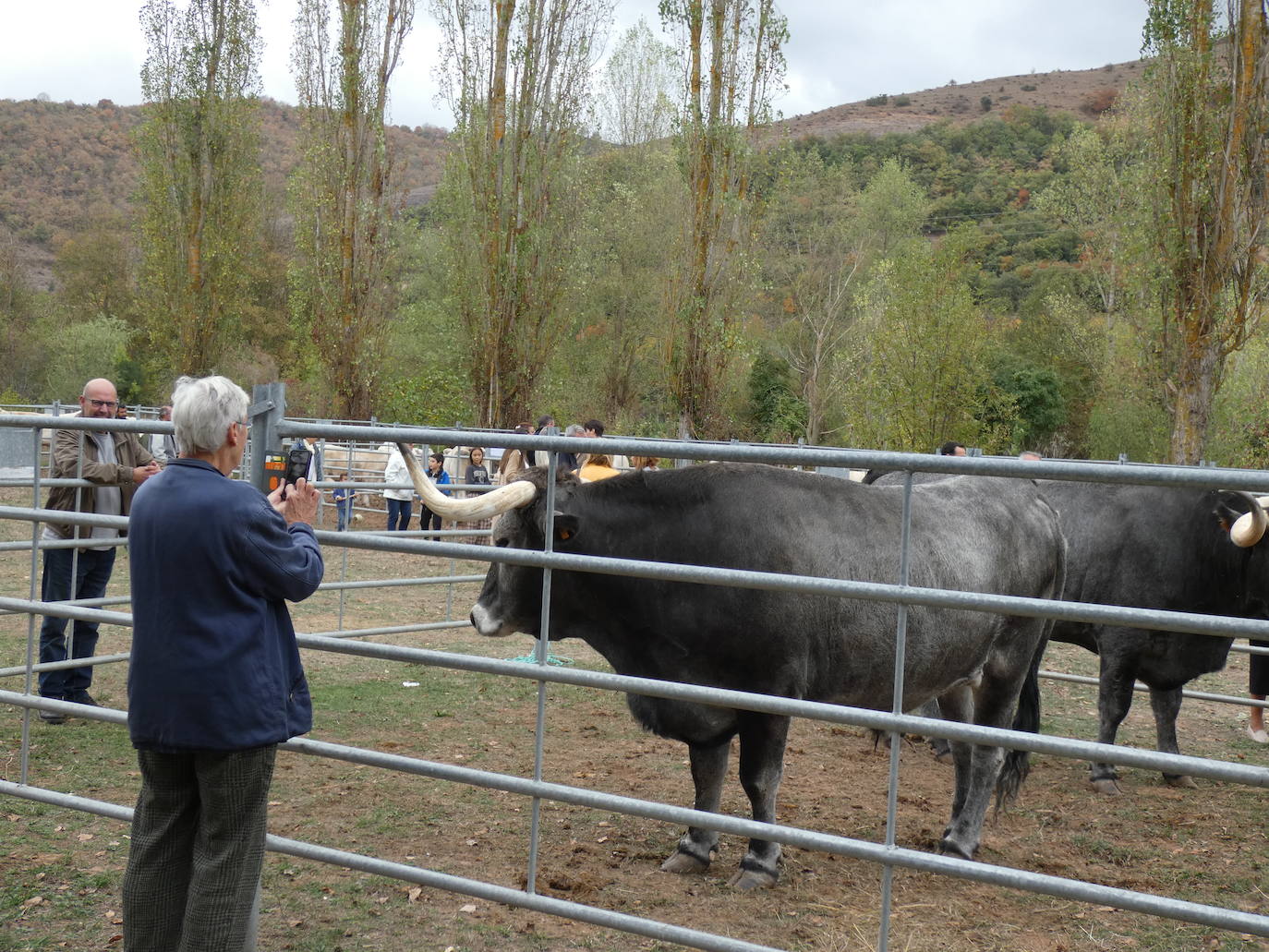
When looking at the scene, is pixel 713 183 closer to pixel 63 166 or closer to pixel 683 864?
pixel 683 864

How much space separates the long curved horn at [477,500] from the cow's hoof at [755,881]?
175 centimetres

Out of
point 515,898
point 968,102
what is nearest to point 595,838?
point 515,898

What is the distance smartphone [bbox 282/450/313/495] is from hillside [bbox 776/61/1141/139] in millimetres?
122204

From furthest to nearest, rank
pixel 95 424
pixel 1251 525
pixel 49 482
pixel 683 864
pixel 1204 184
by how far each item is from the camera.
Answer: pixel 1204 184 < pixel 1251 525 < pixel 49 482 < pixel 683 864 < pixel 95 424

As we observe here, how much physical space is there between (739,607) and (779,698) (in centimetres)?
161

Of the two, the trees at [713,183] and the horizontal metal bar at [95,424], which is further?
the trees at [713,183]

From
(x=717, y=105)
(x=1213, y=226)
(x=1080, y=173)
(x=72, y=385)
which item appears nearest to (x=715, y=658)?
(x=1213, y=226)

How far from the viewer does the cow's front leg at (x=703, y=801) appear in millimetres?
4406

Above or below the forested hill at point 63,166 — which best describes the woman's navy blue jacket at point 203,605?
below

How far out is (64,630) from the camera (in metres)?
6.28

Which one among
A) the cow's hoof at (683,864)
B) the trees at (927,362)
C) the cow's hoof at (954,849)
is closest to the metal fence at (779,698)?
the cow's hoof at (683,864)

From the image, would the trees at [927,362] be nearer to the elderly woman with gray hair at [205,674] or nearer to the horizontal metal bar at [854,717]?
the horizontal metal bar at [854,717]

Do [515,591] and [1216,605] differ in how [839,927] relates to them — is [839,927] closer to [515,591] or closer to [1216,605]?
[515,591]

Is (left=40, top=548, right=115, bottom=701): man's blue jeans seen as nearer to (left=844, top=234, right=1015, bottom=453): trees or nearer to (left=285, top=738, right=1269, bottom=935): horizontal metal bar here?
(left=285, top=738, right=1269, bottom=935): horizontal metal bar
